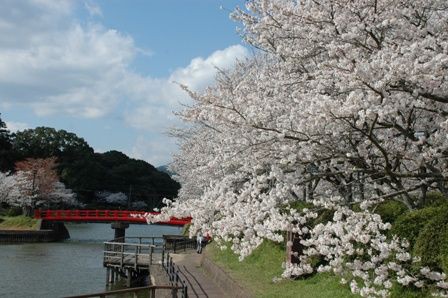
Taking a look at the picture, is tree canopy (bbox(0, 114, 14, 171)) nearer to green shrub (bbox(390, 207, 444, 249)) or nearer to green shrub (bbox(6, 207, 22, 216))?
green shrub (bbox(6, 207, 22, 216))

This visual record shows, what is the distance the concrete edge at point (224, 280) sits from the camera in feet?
39.7

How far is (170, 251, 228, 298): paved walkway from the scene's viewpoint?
13.7 m

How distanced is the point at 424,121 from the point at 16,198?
54229 mm

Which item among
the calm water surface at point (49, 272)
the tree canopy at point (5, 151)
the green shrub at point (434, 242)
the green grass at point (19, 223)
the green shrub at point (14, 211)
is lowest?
the calm water surface at point (49, 272)

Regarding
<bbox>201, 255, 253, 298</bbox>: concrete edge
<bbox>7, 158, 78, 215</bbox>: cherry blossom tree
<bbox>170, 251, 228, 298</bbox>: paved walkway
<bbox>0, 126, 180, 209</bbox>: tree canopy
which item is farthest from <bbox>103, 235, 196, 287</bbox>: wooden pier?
<bbox>0, 126, 180, 209</bbox>: tree canopy

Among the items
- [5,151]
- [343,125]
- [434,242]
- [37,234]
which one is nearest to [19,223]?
[37,234]

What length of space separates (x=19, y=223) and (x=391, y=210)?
45.4 m

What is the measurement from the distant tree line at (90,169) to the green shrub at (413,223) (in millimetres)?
61627

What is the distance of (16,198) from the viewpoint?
56.4m

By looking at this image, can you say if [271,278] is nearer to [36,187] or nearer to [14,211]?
[14,211]

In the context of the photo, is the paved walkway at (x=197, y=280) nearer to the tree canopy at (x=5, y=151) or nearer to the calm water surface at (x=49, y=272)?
the calm water surface at (x=49, y=272)

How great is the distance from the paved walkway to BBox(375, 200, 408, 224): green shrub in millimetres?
4952

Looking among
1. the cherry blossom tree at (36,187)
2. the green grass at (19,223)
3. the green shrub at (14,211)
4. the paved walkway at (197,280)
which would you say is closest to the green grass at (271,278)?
the paved walkway at (197,280)

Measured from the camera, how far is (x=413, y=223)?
8.45m
